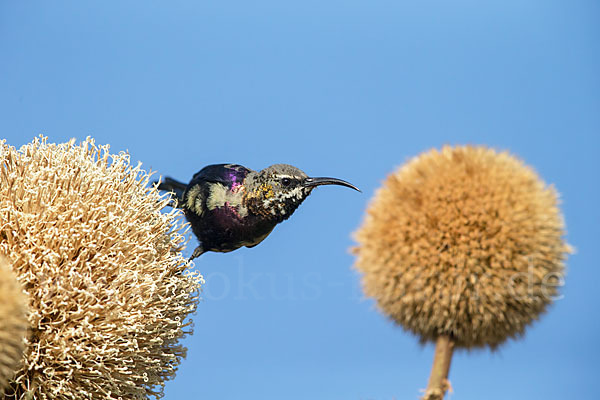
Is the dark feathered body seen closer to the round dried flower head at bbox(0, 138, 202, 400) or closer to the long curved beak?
the long curved beak

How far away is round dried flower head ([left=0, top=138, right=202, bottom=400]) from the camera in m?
2.40

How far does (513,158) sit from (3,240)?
1845mm

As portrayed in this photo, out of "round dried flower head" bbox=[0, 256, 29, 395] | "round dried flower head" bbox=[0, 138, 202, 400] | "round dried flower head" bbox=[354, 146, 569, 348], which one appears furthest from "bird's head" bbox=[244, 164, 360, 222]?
"round dried flower head" bbox=[0, 256, 29, 395]

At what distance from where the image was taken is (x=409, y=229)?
2.03m

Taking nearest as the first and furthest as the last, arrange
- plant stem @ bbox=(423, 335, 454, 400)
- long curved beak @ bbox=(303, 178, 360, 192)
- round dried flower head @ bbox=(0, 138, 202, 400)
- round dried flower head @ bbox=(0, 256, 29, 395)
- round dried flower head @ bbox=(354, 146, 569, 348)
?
1. round dried flower head @ bbox=(0, 256, 29, 395)
2. plant stem @ bbox=(423, 335, 454, 400)
3. round dried flower head @ bbox=(354, 146, 569, 348)
4. round dried flower head @ bbox=(0, 138, 202, 400)
5. long curved beak @ bbox=(303, 178, 360, 192)

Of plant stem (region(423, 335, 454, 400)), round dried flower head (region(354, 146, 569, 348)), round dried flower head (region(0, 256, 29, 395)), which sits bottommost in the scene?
round dried flower head (region(0, 256, 29, 395))

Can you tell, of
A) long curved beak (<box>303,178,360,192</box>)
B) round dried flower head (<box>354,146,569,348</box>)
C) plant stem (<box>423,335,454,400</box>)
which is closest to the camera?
plant stem (<box>423,335,454,400</box>)

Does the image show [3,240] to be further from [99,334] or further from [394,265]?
[394,265]

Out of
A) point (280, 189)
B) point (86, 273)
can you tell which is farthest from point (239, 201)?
point (86, 273)

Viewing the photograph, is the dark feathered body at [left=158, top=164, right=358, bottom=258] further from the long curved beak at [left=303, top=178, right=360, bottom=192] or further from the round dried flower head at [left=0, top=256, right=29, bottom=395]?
the round dried flower head at [left=0, top=256, right=29, bottom=395]

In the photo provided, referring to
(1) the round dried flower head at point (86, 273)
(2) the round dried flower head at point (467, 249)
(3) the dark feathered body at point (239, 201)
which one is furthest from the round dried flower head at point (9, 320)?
(3) the dark feathered body at point (239, 201)

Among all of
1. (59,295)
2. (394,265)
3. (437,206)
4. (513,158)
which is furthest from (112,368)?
(513,158)

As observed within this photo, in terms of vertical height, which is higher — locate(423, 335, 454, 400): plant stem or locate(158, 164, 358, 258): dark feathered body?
locate(158, 164, 358, 258): dark feathered body

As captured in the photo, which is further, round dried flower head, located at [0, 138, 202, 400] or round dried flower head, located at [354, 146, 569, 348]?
round dried flower head, located at [0, 138, 202, 400]
